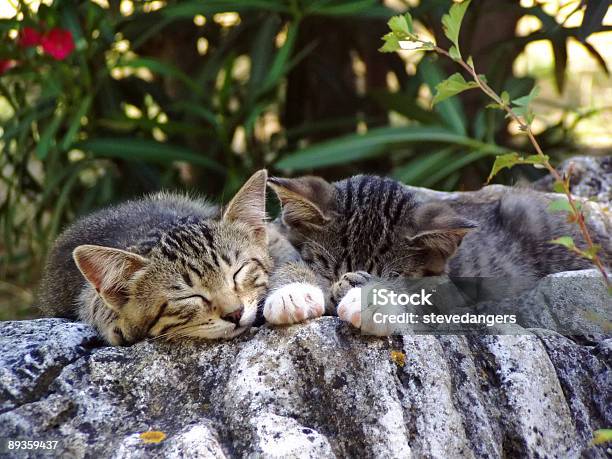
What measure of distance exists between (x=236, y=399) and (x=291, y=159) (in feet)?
7.44

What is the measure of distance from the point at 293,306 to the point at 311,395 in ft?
0.97

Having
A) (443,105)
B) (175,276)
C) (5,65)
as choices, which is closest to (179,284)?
(175,276)

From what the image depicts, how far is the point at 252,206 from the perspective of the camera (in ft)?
9.79

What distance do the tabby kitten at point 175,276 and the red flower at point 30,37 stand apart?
1.78 meters

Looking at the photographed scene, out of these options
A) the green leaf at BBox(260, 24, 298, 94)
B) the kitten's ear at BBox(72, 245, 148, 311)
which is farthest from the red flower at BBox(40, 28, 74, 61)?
the kitten's ear at BBox(72, 245, 148, 311)

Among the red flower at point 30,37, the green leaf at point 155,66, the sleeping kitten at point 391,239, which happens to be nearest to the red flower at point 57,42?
the red flower at point 30,37

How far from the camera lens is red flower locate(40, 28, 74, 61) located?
4387 mm

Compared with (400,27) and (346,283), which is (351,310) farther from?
(400,27)

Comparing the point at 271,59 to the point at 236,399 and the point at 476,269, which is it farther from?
the point at 236,399

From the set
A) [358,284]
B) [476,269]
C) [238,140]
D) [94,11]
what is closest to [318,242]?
[358,284]

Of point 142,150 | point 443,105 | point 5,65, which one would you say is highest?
point 5,65

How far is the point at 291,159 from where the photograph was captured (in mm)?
4320

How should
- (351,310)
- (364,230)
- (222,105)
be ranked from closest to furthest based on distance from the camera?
1. (351,310)
2. (364,230)
3. (222,105)

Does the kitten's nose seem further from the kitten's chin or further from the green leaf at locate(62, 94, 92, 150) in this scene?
the green leaf at locate(62, 94, 92, 150)
